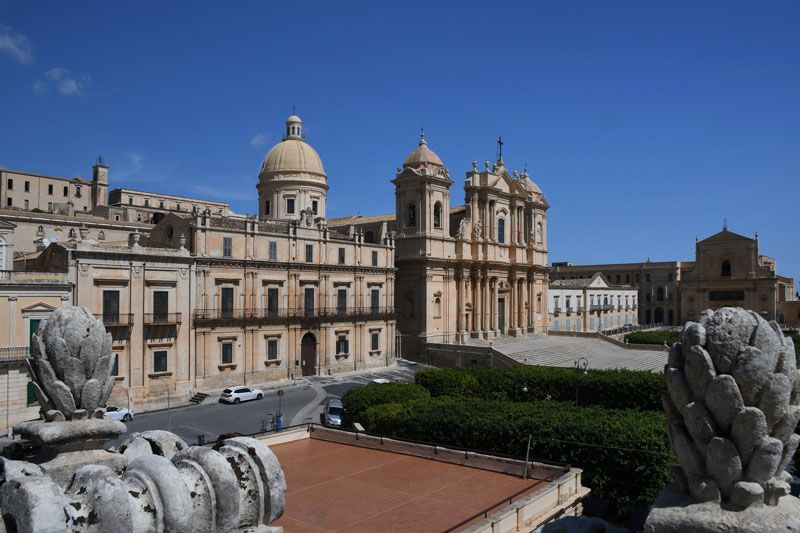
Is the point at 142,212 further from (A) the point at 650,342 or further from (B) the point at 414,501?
(B) the point at 414,501

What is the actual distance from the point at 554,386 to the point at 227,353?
1897 centimetres

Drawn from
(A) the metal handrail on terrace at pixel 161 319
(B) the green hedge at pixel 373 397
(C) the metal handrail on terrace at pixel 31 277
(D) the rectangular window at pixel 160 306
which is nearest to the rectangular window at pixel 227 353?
(A) the metal handrail on terrace at pixel 161 319

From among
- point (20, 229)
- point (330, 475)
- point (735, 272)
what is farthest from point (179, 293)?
point (735, 272)

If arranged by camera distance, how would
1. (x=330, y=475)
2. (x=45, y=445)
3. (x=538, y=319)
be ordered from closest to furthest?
(x=45, y=445) < (x=330, y=475) < (x=538, y=319)

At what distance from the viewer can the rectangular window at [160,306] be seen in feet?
111

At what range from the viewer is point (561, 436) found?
64.5 feet

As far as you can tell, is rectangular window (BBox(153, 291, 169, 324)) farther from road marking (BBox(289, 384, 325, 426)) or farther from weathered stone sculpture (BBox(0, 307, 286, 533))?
weathered stone sculpture (BBox(0, 307, 286, 533))

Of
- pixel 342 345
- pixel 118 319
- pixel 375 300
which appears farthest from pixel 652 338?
pixel 118 319

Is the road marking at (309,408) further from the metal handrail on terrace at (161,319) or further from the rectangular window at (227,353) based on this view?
the metal handrail on terrace at (161,319)

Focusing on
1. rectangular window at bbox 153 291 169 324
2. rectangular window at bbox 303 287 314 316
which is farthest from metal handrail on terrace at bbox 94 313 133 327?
rectangular window at bbox 303 287 314 316

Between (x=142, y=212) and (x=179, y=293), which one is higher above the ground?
(x=142, y=212)

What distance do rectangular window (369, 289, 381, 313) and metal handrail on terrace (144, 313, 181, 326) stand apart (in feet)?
52.6

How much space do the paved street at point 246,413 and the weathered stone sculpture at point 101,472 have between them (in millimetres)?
18647

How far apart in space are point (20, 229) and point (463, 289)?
3357cm
